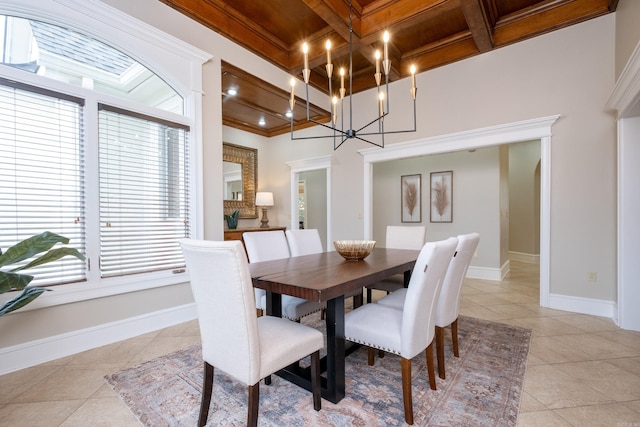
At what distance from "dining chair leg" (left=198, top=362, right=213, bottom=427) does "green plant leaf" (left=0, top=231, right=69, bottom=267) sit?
3.90ft

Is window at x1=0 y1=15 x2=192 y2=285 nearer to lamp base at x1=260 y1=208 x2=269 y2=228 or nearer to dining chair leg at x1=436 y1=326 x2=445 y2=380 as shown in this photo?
dining chair leg at x1=436 y1=326 x2=445 y2=380

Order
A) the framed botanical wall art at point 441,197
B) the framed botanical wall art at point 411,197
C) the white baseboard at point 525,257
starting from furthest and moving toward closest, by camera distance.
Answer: the white baseboard at point 525,257 < the framed botanical wall art at point 411,197 < the framed botanical wall art at point 441,197

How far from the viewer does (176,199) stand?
10.2ft

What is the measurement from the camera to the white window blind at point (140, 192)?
2.61 m

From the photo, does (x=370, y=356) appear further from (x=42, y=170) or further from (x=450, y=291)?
(x=42, y=170)

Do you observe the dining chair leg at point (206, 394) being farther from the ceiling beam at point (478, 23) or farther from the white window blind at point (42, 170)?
the ceiling beam at point (478, 23)

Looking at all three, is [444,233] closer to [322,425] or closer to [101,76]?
[322,425]

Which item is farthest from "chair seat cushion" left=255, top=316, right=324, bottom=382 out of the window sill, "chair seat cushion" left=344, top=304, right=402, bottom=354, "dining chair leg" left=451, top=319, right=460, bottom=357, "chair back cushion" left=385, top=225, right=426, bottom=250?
"chair back cushion" left=385, top=225, right=426, bottom=250

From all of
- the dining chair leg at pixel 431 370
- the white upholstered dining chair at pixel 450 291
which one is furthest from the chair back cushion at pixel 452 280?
the dining chair leg at pixel 431 370

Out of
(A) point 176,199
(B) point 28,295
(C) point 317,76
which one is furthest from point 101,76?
(C) point 317,76

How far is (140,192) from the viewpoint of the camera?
2.84m

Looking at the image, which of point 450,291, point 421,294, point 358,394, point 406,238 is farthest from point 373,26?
point 358,394

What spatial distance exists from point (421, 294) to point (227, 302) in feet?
3.16

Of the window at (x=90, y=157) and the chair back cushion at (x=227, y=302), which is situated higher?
the window at (x=90, y=157)
